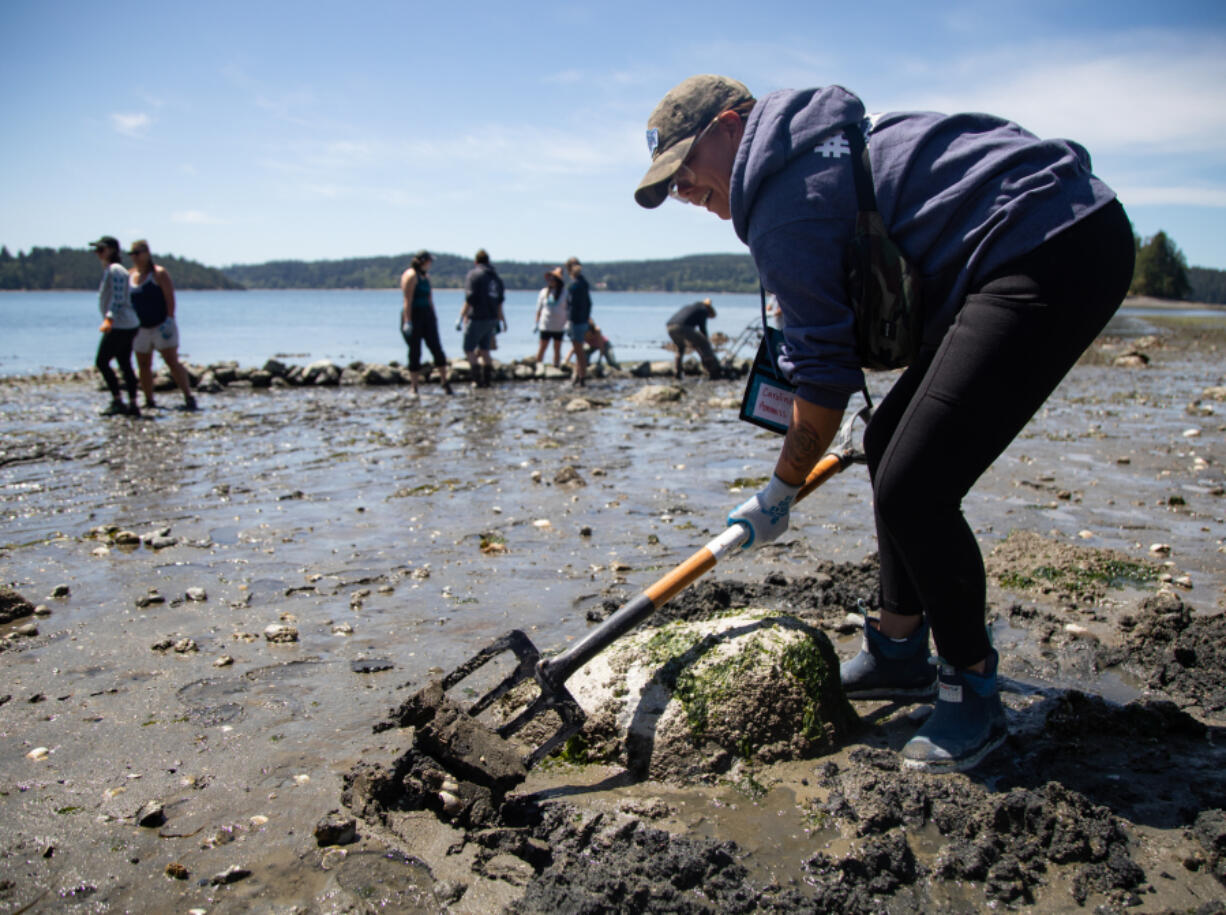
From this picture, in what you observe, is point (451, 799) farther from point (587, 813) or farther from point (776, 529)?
point (776, 529)

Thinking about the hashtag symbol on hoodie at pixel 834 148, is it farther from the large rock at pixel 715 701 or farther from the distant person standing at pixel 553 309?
the distant person standing at pixel 553 309

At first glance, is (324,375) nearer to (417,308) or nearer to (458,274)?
(417,308)

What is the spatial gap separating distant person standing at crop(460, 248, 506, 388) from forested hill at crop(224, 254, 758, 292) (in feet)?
374

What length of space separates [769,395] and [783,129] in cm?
87

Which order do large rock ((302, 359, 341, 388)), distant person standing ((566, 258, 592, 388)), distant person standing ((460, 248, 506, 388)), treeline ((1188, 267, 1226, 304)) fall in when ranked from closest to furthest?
distant person standing ((460, 248, 506, 388)) < distant person standing ((566, 258, 592, 388)) < large rock ((302, 359, 341, 388)) < treeline ((1188, 267, 1226, 304))

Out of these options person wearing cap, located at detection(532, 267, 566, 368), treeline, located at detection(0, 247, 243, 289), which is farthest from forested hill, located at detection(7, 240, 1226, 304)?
person wearing cap, located at detection(532, 267, 566, 368)

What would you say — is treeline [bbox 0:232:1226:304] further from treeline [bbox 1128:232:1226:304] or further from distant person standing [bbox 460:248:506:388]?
distant person standing [bbox 460:248:506:388]

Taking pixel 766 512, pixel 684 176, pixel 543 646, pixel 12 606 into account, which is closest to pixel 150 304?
pixel 12 606

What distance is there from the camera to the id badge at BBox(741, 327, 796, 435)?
111 inches

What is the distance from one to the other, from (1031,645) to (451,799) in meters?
2.54

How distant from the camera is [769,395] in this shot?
284 cm

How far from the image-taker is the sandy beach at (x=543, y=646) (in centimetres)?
217

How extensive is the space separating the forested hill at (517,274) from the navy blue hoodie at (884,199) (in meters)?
126

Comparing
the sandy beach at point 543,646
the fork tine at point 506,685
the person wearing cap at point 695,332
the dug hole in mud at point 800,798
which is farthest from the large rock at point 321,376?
the fork tine at point 506,685
